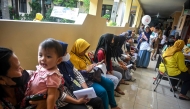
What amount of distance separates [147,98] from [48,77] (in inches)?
89.1

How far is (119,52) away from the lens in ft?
10.4

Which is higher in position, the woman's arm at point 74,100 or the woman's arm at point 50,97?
the woman's arm at point 50,97

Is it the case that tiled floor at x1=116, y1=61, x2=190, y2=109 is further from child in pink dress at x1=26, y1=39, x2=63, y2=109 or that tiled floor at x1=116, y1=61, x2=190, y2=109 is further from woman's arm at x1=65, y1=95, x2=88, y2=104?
child in pink dress at x1=26, y1=39, x2=63, y2=109

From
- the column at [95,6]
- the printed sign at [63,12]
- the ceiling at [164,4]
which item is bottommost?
the printed sign at [63,12]

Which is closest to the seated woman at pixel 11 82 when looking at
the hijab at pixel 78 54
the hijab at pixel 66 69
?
the hijab at pixel 66 69

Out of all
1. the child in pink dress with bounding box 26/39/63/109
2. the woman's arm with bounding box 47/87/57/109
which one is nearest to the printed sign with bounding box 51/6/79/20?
the child in pink dress with bounding box 26/39/63/109

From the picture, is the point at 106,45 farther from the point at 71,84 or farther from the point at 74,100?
the point at 74,100

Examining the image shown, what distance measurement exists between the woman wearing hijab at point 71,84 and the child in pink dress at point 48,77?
1.14 feet

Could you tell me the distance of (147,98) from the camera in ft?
8.36

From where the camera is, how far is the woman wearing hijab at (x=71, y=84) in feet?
4.25

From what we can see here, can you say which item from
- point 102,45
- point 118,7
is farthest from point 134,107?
point 118,7

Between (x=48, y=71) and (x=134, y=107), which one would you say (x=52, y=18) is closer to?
(x=48, y=71)

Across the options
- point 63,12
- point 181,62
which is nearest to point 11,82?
point 63,12

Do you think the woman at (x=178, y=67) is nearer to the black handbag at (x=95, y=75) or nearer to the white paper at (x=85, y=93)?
the black handbag at (x=95, y=75)
